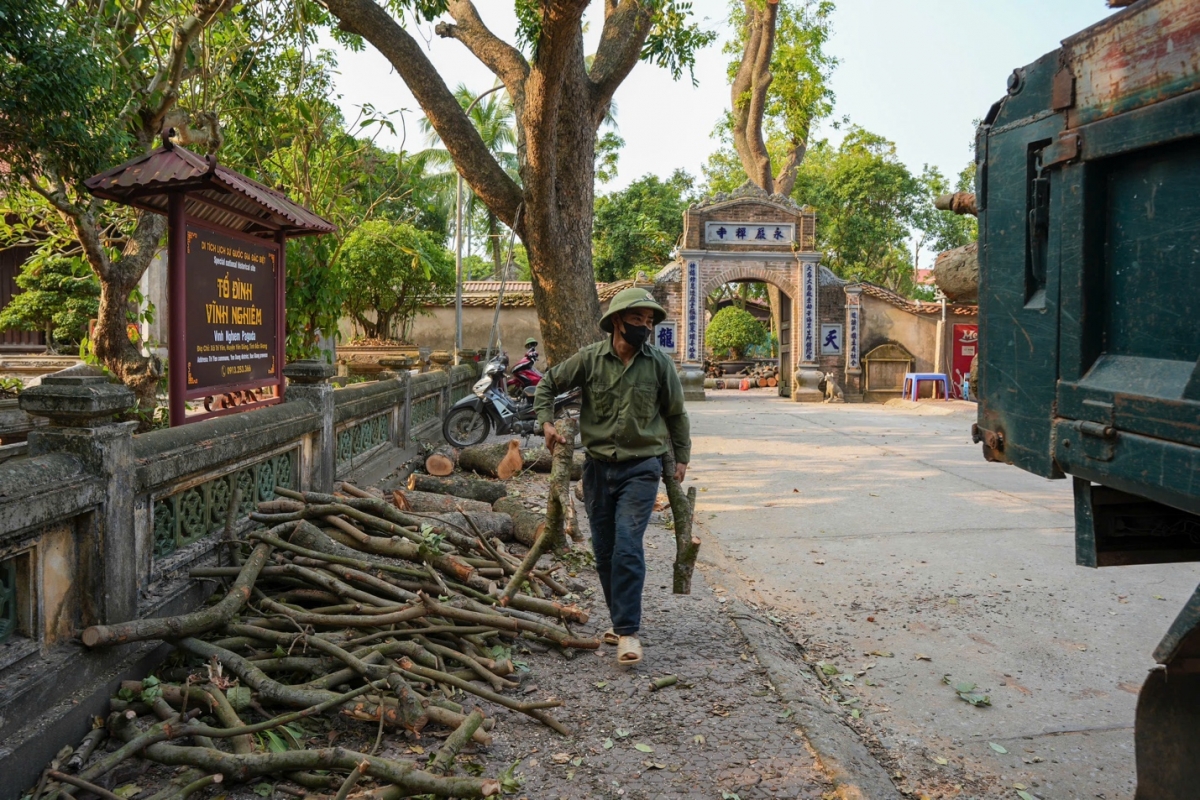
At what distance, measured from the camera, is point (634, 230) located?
2788cm

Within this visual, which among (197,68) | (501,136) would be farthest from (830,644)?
(501,136)

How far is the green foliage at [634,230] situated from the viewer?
1099 inches

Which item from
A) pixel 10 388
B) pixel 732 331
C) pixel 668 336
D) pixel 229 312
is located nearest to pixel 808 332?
pixel 668 336

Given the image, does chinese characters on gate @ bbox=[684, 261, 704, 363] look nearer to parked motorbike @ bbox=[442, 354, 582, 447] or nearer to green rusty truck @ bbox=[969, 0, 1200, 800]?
parked motorbike @ bbox=[442, 354, 582, 447]

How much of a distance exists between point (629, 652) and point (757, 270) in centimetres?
2014

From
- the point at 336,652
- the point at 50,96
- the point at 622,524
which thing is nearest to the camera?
the point at 336,652

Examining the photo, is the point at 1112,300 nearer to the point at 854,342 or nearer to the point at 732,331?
the point at 854,342

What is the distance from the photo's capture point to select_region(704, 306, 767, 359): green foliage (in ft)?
99.5

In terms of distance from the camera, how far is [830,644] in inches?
178

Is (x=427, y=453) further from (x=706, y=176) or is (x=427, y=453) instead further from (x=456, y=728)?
(x=706, y=176)

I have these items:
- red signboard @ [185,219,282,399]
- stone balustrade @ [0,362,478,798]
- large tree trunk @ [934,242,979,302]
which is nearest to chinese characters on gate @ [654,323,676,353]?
red signboard @ [185,219,282,399]

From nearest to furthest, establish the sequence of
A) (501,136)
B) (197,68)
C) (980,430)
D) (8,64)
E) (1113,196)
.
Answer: (1113,196), (980,430), (8,64), (197,68), (501,136)

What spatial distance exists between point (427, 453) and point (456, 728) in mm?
6616

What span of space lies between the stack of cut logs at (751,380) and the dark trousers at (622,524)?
77.1ft
